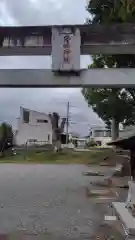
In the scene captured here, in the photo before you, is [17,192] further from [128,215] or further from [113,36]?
[113,36]

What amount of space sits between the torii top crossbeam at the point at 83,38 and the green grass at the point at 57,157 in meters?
28.0

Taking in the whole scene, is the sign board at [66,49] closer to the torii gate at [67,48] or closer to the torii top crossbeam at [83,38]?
the torii gate at [67,48]

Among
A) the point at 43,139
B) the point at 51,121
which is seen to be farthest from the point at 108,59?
the point at 51,121

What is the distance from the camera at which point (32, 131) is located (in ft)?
191

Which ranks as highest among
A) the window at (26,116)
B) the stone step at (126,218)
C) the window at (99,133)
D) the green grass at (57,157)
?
the window at (26,116)

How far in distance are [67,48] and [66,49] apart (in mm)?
26

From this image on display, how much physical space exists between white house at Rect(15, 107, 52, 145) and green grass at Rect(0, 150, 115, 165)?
11894 mm

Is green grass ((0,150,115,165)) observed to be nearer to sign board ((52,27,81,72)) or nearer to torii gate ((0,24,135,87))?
torii gate ((0,24,135,87))

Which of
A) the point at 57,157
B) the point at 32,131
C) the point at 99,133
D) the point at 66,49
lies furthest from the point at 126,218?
the point at 99,133

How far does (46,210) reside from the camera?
38.0 ft

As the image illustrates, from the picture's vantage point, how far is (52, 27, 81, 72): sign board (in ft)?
24.3

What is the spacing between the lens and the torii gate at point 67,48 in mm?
7469

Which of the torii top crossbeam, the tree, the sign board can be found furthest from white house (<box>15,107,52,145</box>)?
the sign board

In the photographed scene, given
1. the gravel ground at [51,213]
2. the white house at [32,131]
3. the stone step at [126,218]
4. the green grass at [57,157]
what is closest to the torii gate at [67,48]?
the stone step at [126,218]
